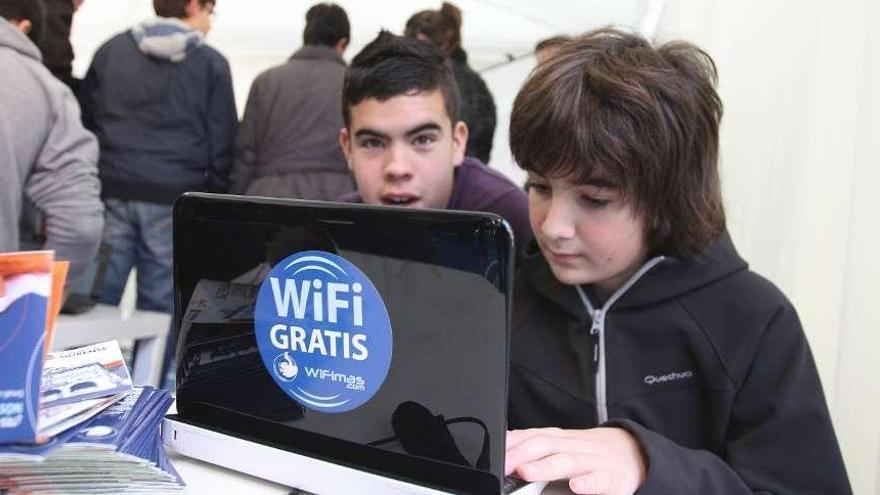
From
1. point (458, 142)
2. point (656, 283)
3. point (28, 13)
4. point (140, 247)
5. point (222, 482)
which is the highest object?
point (28, 13)

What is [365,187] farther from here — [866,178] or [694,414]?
[866,178]

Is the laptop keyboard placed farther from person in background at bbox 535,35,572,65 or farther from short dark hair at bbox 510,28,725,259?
person in background at bbox 535,35,572,65

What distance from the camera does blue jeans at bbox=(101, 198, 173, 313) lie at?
2.07 metres

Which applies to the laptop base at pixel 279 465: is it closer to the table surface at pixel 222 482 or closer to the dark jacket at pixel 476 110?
the table surface at pixel 222 482

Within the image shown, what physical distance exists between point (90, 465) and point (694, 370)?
0.59 meters

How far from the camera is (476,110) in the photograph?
85.0 inches

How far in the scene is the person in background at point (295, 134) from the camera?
209 cm

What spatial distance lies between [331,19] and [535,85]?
4.96 feet

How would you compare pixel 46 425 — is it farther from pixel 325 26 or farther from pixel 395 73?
pixel 325 26

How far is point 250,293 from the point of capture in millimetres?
627

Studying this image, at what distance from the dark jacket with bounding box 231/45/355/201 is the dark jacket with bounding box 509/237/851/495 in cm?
126

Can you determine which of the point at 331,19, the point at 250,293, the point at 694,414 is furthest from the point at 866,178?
the point at 331,19

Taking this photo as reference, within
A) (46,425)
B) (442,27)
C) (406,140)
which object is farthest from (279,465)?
(442,27)

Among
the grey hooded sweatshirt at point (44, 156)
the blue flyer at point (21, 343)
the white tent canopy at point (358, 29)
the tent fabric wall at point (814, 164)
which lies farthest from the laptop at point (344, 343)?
the white tent canopy at point (358, 29)
